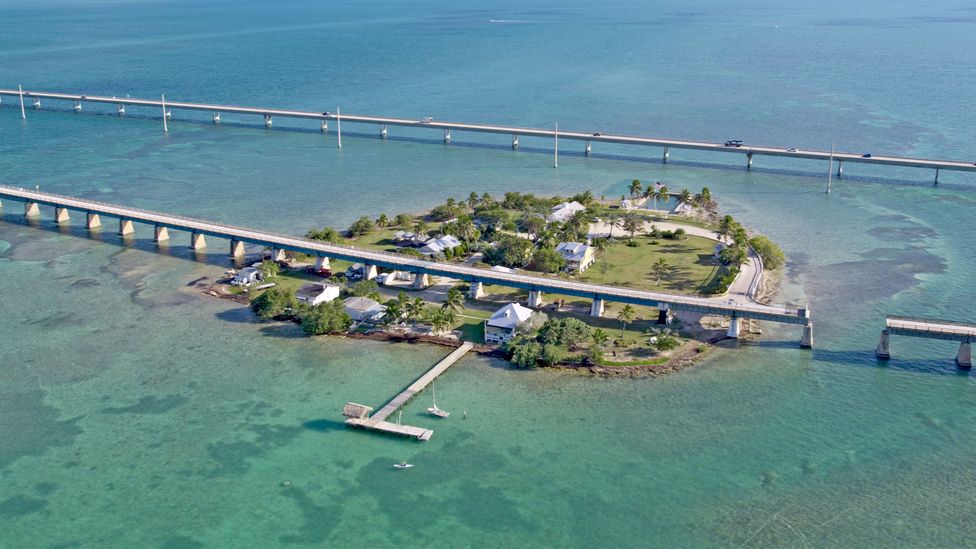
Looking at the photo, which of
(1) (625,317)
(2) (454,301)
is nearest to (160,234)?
(2) (454,301)

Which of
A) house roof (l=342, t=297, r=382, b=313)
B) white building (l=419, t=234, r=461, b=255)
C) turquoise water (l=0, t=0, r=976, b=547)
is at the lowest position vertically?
turquoise water (l=0, t=0, r=976, b=547)

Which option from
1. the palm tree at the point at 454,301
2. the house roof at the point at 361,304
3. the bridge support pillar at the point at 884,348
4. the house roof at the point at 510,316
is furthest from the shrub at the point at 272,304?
the bridge support pillar at the point at 884,348

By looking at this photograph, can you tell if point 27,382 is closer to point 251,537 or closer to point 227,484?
point 227,484

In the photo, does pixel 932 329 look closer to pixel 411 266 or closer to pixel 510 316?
pixel 510 316

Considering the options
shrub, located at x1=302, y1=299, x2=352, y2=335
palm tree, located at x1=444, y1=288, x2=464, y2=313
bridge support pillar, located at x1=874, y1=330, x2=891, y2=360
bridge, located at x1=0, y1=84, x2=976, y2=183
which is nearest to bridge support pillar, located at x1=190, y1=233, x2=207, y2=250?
shrub, located at x1=302, y1=299, x2=352, y2=335

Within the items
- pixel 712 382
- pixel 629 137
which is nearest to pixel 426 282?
pixel 712 382

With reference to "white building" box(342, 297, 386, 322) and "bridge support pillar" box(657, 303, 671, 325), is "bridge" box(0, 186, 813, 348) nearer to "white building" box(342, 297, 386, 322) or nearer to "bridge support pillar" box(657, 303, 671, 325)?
"bridge support pillar" box(657, 303, 671, 325)

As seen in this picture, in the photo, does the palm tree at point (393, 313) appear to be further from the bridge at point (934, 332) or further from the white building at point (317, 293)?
the bridge at point (934, 332)
